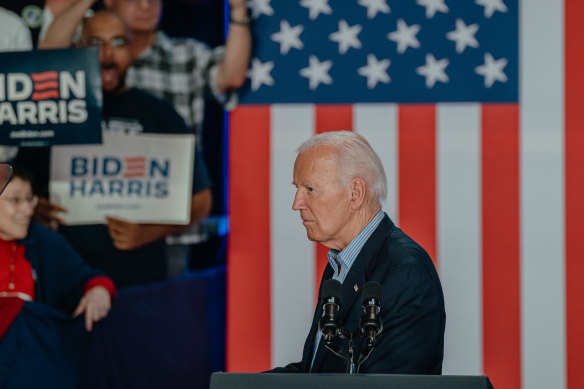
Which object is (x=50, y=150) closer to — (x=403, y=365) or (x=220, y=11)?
(x=220, y=11)

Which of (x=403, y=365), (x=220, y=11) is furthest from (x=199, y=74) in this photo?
(x=403, y=365)

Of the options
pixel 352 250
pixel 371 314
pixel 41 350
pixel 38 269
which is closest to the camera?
pixel 371 314

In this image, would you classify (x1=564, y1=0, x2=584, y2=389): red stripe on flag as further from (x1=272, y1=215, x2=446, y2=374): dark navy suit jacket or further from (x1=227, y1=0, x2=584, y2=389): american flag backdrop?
(x1=272, y1=215, x2=446, y2=374): dark navy suit jacket

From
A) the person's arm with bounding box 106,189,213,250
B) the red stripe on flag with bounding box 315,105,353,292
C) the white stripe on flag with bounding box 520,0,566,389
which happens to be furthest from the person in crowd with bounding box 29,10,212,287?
the white stripe on flag with bounding box 520,0,566,389

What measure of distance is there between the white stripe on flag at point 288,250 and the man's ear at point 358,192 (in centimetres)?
151

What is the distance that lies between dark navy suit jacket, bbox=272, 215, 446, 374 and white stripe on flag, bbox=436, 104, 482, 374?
1.62m

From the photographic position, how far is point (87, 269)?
11.3 feet

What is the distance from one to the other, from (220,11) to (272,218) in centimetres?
105

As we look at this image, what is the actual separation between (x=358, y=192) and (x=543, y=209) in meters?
1.74

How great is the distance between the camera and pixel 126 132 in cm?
370

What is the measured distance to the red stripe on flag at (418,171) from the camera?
362 centimetres

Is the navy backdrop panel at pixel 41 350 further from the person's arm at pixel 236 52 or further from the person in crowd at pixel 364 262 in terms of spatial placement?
the person in crowd at pixel 364 262

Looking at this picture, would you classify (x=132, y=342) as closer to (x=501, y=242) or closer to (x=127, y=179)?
(x=127, y=179)

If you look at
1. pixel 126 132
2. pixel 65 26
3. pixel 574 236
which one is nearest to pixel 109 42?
pixel 65 26
